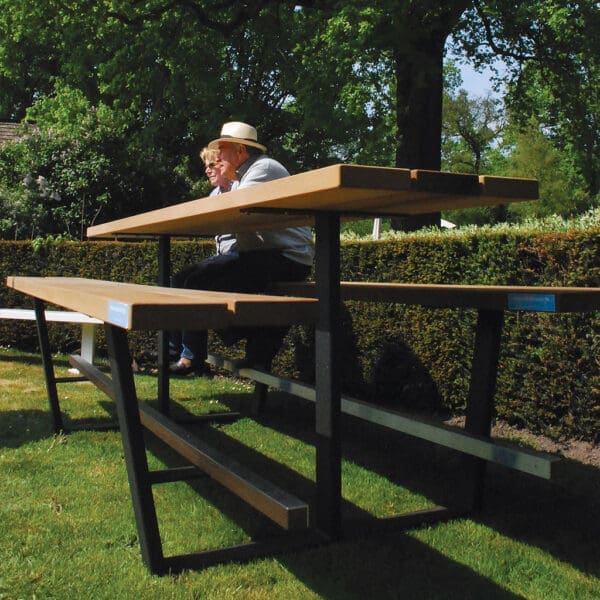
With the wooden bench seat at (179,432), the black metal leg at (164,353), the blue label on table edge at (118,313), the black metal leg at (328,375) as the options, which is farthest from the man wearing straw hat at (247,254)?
the blue label on table edge at (118,313)

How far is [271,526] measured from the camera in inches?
129

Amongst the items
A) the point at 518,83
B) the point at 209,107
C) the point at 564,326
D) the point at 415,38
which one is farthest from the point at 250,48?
the point at 564,326

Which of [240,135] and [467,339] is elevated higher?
[240,135]

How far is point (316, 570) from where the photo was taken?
2.81m

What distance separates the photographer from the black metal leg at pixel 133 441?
2.80m

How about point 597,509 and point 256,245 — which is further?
point 256,245

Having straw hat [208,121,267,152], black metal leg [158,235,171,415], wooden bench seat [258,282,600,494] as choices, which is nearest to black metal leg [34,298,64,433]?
black metal leg [158,235,171,415]

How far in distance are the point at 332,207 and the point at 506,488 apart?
1.79 m

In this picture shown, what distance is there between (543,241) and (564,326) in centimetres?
55

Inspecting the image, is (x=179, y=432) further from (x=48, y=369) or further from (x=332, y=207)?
(x=48, y=369)

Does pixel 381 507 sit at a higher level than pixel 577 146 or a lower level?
lower

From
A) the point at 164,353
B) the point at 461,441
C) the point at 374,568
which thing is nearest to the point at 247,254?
the point at 164,353

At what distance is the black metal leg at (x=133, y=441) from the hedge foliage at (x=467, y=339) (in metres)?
2.82

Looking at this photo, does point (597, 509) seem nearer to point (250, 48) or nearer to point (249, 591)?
point (249, 591)
